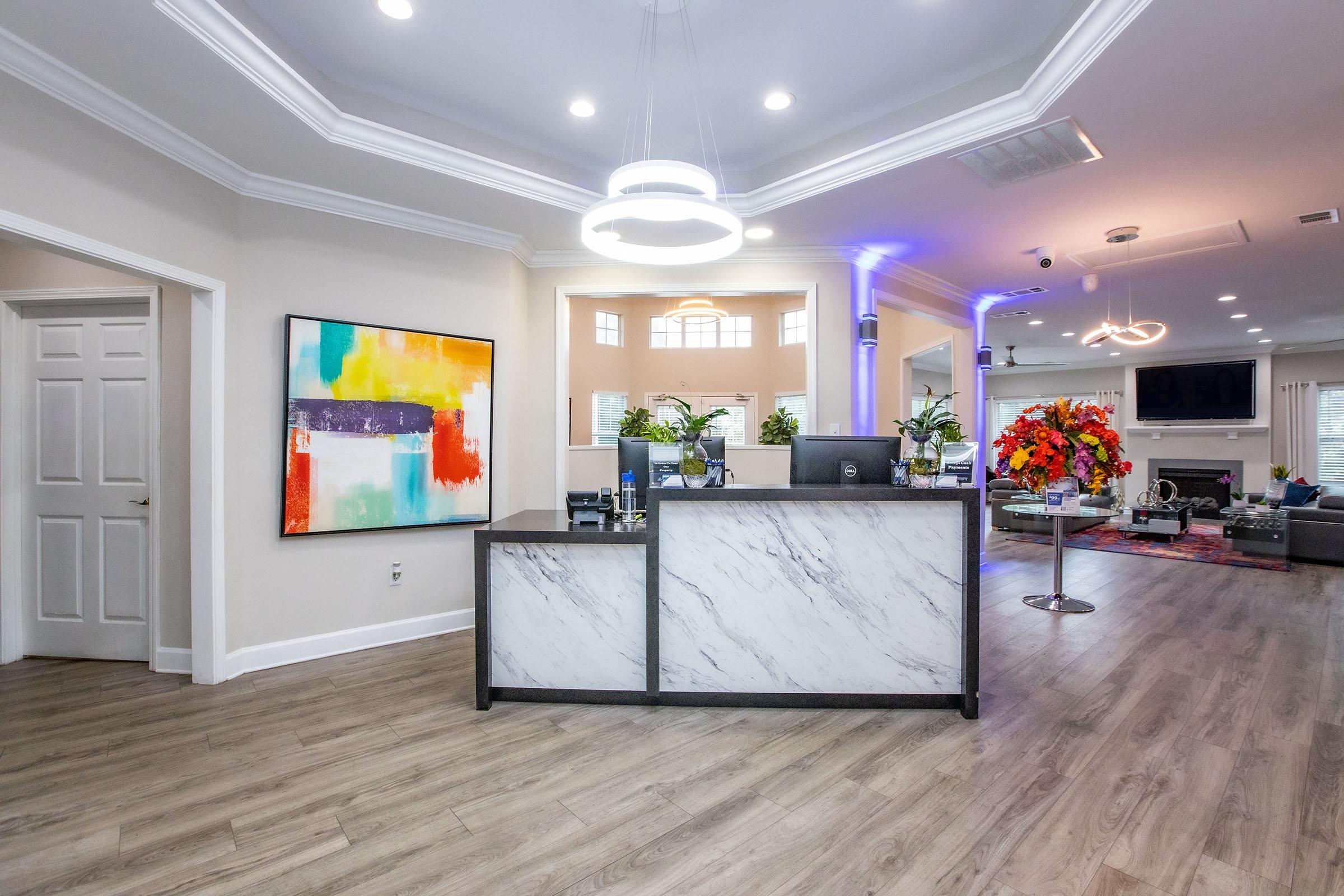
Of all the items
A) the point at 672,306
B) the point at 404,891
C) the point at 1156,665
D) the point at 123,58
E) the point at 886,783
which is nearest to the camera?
the point at 404,891

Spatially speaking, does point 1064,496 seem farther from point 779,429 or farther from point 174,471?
point 174,471

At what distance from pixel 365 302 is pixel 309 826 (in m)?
2.98

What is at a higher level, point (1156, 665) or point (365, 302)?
point (365, 302)

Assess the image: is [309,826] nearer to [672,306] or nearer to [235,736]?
[235,736]

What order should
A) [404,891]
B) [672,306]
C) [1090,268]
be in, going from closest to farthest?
1. [404,891]
2. [1090,268]
3. [672,306]

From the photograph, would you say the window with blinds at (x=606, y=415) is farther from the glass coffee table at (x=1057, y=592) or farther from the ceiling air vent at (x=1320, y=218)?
the ceiling air vent at (x=1320, y=218)

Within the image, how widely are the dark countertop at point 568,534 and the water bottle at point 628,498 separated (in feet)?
0.50

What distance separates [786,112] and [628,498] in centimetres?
241

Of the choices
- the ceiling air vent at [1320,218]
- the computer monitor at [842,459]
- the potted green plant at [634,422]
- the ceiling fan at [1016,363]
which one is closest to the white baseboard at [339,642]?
the computer monitor at [842,459]

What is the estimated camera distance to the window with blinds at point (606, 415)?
9953 mm

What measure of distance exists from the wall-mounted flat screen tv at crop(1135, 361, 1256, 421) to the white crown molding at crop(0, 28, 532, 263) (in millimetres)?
12079

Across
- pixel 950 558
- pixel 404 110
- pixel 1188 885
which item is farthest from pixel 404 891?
pixel 404 110

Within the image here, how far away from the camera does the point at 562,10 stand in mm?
2682

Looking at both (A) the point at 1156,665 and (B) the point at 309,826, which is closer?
(B) the point at 309,826
